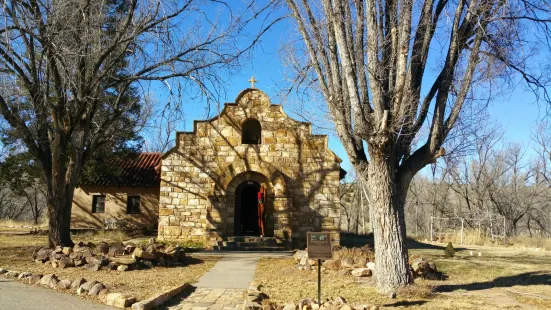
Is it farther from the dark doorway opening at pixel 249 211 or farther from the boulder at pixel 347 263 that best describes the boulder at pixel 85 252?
the dark doorway opening at pixel 249 211

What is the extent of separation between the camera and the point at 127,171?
2695cm

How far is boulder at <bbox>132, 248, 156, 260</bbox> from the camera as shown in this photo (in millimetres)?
11195

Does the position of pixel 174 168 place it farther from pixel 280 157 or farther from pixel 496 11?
pixel 496 11

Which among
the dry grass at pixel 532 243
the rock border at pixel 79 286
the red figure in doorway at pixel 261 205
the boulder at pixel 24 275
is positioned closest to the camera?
the rock border at pixel 79 286

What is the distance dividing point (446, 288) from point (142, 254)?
24.4 ft

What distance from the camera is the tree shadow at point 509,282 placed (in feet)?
30.6

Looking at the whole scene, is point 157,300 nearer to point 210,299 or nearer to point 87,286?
point 210,299

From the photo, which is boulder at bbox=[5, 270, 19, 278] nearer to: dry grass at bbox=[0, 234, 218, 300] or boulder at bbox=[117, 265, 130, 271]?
dry grass at bbox=[0, 234, 218, 300]

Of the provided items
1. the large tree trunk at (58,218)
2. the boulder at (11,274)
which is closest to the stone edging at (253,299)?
the boulder at (11,274)

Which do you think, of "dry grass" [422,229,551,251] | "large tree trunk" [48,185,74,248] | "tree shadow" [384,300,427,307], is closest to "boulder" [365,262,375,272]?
"tree shadow" [384,300,427,307]

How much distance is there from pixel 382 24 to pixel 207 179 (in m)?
11.0

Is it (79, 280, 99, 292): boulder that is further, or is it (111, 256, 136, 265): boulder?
(111, 256, 136, 265): boulder

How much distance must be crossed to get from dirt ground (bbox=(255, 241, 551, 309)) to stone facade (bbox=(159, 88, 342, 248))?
5278 mm

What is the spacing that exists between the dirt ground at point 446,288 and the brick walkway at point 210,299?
658mm
